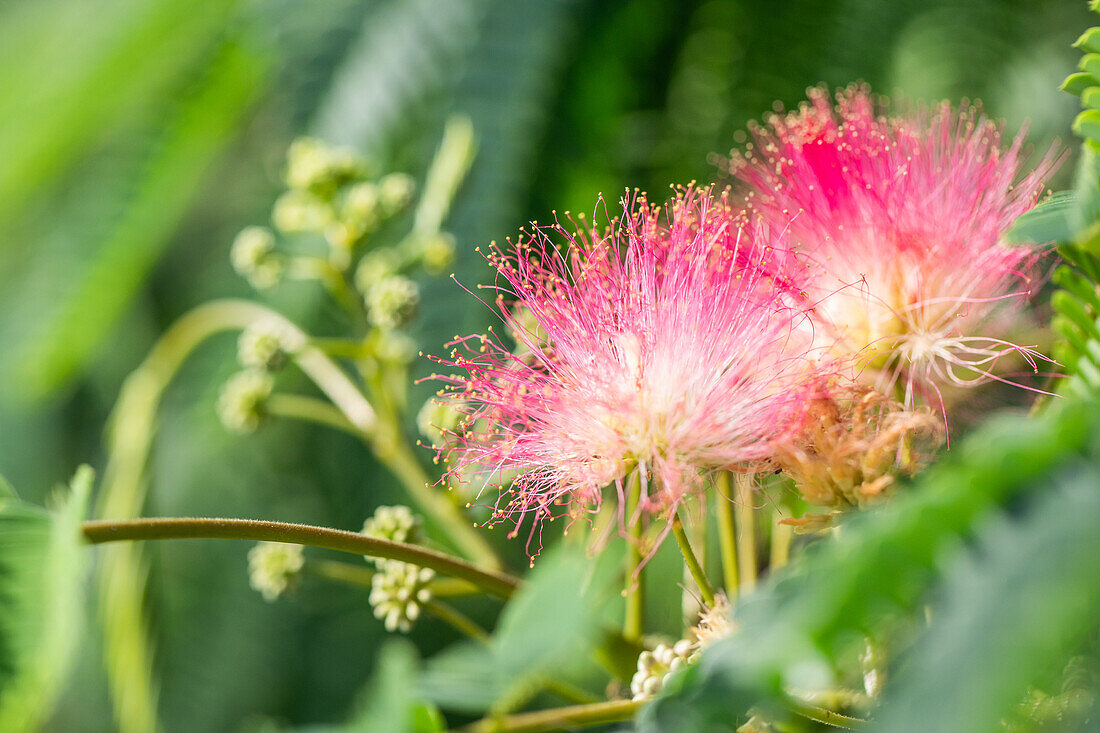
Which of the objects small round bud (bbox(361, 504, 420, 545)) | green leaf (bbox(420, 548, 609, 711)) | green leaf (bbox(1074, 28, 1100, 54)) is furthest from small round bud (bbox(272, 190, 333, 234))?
green leaf (bbox(1074, 28, 1100, 54))

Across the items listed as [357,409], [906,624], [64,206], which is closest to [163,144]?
[64,206]

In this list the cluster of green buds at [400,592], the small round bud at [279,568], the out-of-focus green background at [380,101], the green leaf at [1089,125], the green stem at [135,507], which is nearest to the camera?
the green leaf at [1089,125]

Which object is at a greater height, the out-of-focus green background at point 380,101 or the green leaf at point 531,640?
the out-of-focus green background at point 380,101

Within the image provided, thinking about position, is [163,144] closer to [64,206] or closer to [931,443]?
[64,206]

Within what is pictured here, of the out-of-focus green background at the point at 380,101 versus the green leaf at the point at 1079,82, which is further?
the out-of-focus green background at the point at 380,101

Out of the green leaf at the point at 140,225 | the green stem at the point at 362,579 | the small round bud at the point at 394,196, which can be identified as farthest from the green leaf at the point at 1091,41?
the green leaf at the point at 140,225

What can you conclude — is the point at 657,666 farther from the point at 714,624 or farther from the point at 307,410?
the point at 307,410

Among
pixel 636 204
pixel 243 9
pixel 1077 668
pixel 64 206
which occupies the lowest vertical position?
pixel 1077 668

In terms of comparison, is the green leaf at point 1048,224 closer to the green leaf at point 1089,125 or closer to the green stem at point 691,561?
the green leaf at point 1089,125
